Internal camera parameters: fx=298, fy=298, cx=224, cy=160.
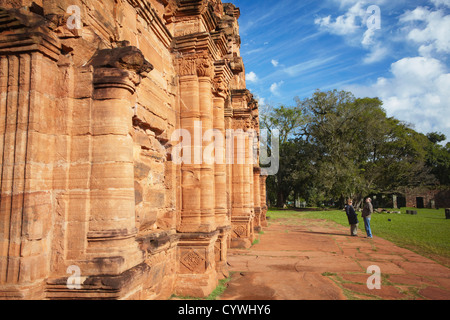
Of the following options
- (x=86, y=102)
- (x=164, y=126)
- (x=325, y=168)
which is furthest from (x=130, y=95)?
(x=325, y=168)

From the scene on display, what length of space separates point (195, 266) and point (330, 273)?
2892 mm

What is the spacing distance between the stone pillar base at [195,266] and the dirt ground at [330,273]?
399mm

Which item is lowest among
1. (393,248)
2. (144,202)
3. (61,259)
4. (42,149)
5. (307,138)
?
(393,248)

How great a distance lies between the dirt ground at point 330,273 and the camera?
4.90 metres

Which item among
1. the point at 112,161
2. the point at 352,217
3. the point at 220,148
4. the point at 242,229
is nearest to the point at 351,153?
the point at 352,217

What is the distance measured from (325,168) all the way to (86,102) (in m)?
27.0

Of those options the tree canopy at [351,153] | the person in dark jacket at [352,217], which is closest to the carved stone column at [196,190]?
the person in dark jacket at [352,217]

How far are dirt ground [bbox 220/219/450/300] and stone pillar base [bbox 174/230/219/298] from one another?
399 millimetres

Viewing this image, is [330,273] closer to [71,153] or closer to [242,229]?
[242,229]

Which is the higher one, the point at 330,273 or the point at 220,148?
the point at 220,148

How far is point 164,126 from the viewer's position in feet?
16.6

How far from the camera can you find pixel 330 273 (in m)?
6.07

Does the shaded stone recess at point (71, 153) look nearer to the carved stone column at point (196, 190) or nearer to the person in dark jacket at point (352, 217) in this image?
the carved stone column at point (196, 190)

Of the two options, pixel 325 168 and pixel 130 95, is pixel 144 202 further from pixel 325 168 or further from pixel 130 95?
pixel 325 168
